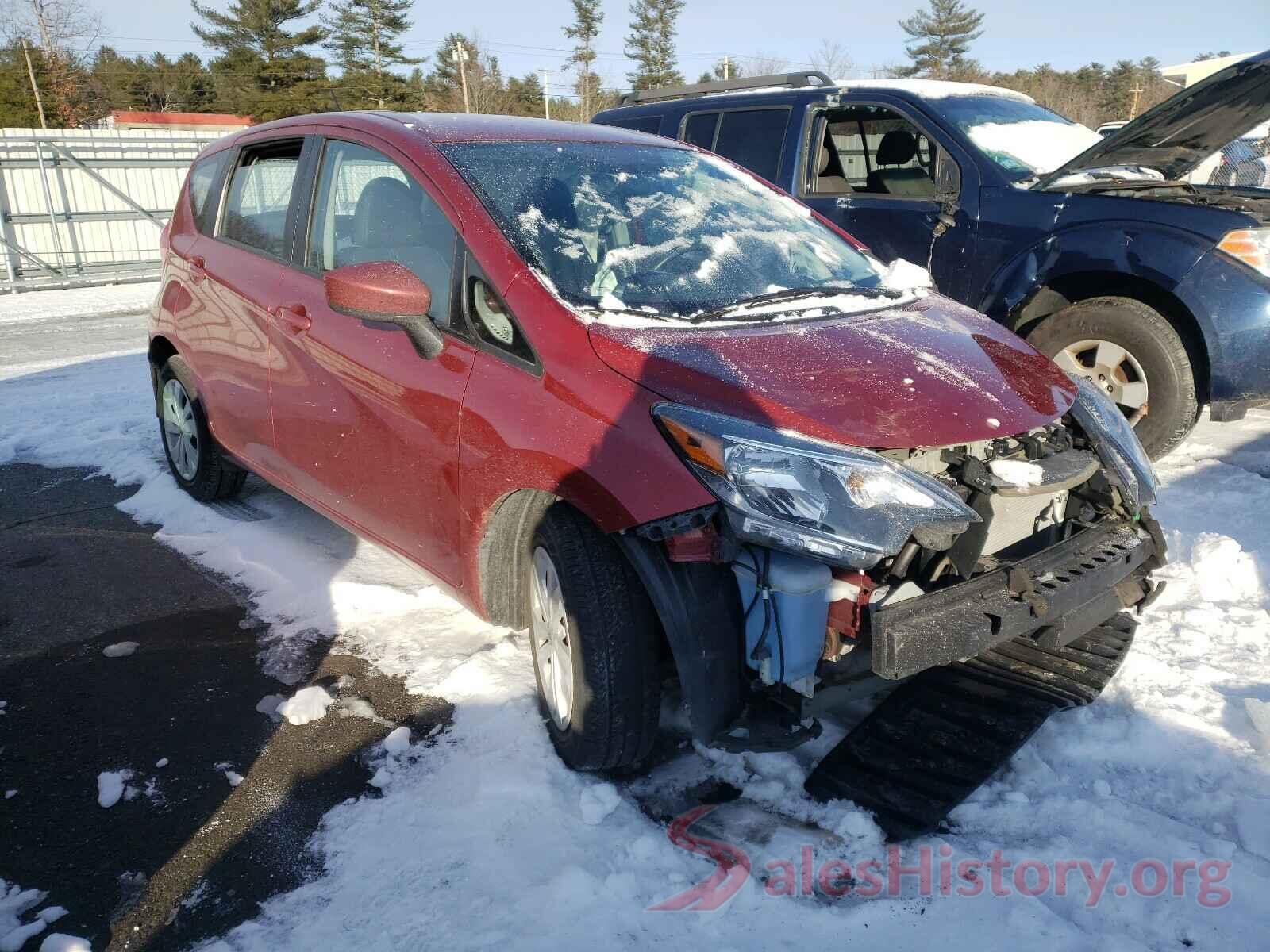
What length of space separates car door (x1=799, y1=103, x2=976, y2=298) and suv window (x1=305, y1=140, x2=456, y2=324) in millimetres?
3030

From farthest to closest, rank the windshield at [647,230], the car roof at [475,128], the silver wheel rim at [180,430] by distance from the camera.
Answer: the silver wheel rim at [180,430] → the car roof at [475,128] → the windshield at [647,230]

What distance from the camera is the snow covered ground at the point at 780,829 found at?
2236 mm

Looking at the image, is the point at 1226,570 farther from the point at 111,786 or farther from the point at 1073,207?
the point at 111,786

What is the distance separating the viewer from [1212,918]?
222cm

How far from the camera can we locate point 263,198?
4211 mm

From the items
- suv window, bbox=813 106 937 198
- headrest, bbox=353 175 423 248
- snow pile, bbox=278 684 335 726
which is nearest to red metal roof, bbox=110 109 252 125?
suv window, bbox=813 106 937 198

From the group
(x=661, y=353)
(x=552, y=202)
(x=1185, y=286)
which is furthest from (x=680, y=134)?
(x=661, y=353)

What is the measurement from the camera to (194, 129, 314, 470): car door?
3943mm

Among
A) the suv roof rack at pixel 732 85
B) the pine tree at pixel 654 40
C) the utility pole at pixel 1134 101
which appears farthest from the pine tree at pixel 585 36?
the suv roof rack at pixel 732 85

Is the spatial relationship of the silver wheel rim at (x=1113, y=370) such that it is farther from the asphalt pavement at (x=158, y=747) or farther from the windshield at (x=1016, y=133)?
the asphalt pavement at (x=158, y=747)

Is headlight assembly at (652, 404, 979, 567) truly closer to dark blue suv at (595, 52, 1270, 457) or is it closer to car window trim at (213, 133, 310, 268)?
car window trim at (213, 133, 310, 268)

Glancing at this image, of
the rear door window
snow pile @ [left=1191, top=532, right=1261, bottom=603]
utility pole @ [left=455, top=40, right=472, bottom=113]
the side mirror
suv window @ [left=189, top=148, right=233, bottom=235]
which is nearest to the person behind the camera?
the side mirror

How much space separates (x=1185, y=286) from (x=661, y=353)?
342 centimetres

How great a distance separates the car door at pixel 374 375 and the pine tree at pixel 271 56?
148ft
